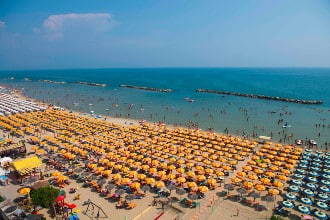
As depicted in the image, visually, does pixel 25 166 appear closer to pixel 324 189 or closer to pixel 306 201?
pixel 306 201

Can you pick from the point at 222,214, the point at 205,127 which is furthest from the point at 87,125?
the point at 222,214

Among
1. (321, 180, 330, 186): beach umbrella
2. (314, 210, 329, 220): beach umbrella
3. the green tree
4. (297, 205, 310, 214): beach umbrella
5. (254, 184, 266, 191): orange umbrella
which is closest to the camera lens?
the green tree

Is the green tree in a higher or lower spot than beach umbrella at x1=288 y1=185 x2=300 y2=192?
higher

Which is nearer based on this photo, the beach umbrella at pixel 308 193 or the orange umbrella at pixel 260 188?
the beach umbrella at pixel 308 193

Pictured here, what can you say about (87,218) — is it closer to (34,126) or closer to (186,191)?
(186,191)

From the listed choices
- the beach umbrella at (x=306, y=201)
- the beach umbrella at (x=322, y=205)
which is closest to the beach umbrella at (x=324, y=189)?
the beach umbrella at (x=322, y=205)

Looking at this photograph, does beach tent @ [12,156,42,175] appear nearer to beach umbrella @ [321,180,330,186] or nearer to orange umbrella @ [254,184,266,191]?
orange umbrella @ [254,184,266,191]

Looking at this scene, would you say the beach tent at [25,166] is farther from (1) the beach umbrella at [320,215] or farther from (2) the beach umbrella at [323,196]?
(2) the beach umbrella at [323,196]

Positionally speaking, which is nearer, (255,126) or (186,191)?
(186,191)

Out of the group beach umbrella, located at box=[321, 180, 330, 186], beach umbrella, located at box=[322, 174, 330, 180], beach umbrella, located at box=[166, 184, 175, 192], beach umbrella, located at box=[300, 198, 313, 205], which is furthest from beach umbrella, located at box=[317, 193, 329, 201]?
beach umbrella, located at box=[166, 184, 175, 192]
